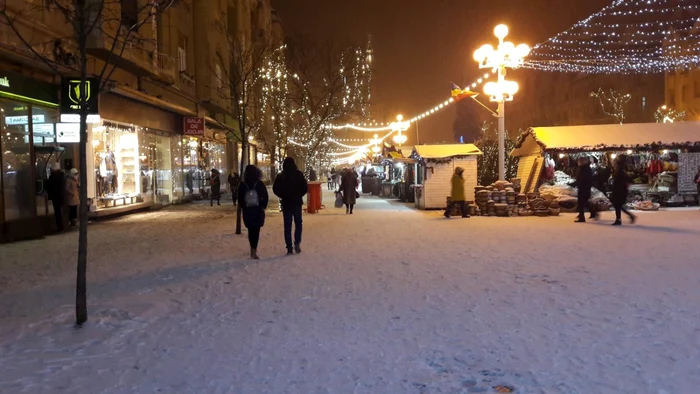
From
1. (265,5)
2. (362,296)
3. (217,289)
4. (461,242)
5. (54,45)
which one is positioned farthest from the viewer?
(265,5)

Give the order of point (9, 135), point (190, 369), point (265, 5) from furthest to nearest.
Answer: point (265, 5), point (9, 135), point (190, 369)

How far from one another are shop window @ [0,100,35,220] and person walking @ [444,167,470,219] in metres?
11.1

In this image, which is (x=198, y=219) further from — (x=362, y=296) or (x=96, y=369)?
(x=96, y=369)

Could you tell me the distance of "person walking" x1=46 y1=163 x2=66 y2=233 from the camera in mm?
13633

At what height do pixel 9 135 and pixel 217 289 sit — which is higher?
pixel 9 135

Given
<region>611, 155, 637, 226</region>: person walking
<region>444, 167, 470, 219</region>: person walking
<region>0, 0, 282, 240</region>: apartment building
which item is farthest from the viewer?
<region>444, 167, 470, 219</region>: person walking

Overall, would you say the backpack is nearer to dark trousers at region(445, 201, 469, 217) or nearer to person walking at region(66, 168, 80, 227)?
person walking at region(66, 168, 80, 227)

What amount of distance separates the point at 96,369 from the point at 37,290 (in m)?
3.48

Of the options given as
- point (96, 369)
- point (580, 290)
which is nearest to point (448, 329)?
point (580, 290)

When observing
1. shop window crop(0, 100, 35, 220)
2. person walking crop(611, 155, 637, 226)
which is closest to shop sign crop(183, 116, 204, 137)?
shop window crop(0, 100, 35, 220)

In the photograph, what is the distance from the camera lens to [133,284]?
7.66 meters

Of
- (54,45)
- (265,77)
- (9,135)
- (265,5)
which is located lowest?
(9,135)

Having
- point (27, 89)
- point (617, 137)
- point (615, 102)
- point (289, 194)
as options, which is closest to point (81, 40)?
point (289, 194)

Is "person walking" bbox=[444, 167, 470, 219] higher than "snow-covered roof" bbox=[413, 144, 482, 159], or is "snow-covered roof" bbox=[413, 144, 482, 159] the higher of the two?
"snow-covered roof" bbox=[413, 144, 482, 159]
